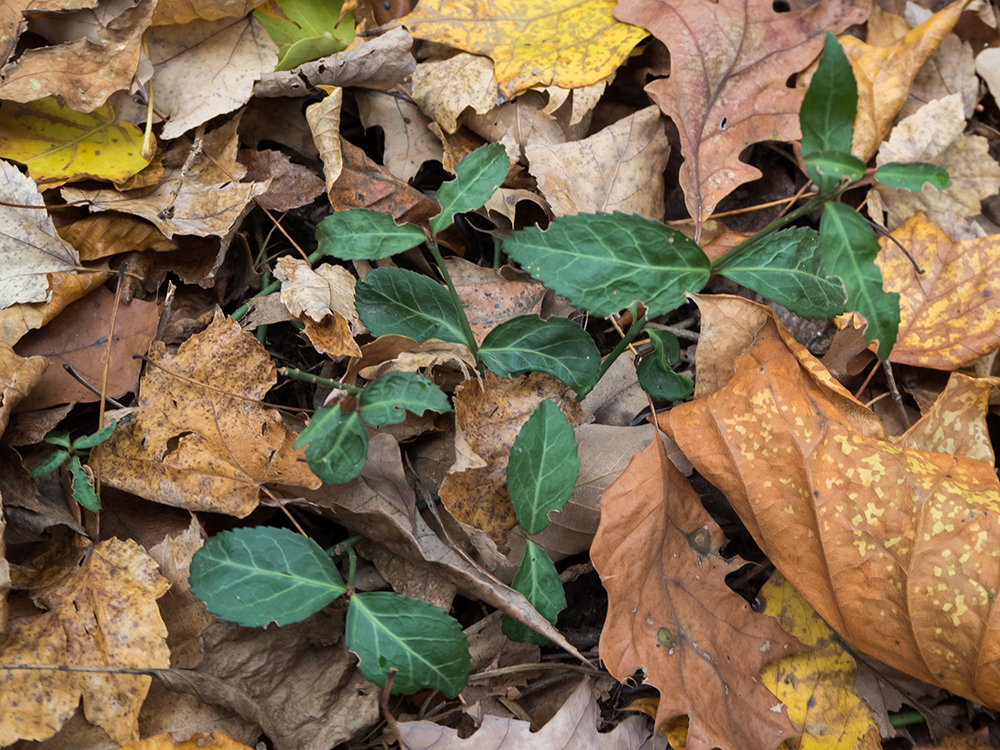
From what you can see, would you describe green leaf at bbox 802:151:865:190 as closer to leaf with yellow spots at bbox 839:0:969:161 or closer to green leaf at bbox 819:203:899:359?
green leaf at bbox 819:203:899:359

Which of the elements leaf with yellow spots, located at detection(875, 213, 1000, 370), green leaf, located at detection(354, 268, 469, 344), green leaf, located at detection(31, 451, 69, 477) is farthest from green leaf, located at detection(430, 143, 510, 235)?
leaf with yellow spots, located at detection(875, 213, 1000, 370)

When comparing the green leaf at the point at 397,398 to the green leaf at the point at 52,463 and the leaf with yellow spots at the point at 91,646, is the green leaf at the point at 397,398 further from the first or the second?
the green leaf at the point at 52,463

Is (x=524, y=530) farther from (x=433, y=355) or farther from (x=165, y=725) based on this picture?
(x=165, y=725)

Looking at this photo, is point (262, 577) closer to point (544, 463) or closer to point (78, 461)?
point (78, 461)

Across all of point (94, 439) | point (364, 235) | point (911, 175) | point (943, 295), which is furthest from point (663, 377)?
point (94, 439)

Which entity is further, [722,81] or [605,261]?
[722,81]
